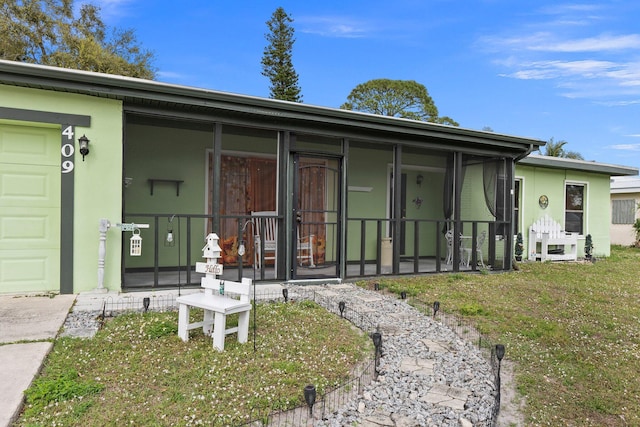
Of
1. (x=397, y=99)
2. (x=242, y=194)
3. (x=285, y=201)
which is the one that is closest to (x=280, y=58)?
(x=397, y=99)

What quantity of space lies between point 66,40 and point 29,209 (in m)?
17.9

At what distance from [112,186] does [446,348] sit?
4.00 metres

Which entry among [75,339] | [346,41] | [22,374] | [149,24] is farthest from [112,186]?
[149,24]

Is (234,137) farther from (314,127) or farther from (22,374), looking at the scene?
(22,374)

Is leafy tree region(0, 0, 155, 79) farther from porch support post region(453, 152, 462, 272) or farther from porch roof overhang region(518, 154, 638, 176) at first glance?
porch roof overhang region(518, 154, 638, 176)

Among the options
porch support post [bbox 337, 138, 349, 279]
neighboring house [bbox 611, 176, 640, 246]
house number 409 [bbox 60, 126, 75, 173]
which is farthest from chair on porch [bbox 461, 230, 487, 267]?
neighboring house [bbox 611, 176, 640, 246]

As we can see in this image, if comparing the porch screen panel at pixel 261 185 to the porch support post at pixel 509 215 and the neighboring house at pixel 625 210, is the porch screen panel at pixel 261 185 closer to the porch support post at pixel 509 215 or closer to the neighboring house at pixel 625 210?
the porch support post at pixel 509 215

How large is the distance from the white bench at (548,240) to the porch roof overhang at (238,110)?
9.95ft

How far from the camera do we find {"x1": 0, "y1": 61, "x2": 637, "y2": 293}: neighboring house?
4.63 meters

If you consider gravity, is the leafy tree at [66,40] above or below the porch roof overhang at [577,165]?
above

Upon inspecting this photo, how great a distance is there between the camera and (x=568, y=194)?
10195 mm

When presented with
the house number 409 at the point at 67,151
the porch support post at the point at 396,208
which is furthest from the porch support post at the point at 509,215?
the house number 409 at the point at 67,151

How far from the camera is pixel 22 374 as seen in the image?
2.56m

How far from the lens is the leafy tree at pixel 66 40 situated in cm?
1748
